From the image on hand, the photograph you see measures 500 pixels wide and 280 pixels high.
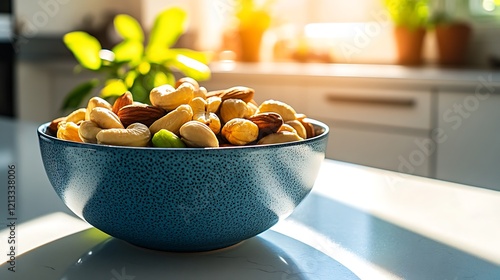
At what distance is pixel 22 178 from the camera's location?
101cm

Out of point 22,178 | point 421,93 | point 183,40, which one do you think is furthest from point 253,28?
point 22,178

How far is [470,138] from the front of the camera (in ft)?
7.14

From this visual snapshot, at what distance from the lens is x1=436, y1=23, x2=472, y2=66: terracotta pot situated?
2.76 metres

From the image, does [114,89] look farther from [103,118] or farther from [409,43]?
[409,43]

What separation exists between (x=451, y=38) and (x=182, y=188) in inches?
97.1

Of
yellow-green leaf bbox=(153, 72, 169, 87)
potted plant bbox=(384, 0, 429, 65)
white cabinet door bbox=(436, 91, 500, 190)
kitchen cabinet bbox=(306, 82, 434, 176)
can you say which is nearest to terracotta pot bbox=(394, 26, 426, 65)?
potted plant bbox=(384, 0, 429, 65)

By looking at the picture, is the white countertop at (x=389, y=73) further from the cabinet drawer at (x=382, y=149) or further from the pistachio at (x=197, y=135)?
the pistachio at (x=197, y=135)

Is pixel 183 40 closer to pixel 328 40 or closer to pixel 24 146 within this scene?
pixel 328 40

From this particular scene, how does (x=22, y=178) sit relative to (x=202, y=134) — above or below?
below

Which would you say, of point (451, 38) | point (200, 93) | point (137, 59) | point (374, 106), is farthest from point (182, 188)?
point (451, 38)

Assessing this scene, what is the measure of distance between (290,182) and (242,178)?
0.07 metres

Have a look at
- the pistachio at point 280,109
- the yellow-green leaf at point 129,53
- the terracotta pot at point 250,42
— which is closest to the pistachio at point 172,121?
the pistachio at point 280,109

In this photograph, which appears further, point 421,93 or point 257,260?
point 421,93

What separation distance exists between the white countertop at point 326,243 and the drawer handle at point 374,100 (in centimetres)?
138
